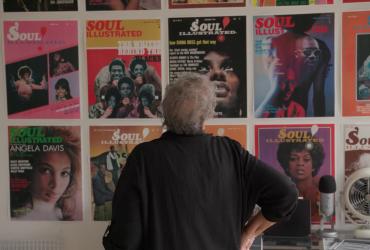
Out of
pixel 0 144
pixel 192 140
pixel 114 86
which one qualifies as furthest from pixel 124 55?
pixel 192 140

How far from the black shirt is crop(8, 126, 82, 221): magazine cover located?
1223 millimetres

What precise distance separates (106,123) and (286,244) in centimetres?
126

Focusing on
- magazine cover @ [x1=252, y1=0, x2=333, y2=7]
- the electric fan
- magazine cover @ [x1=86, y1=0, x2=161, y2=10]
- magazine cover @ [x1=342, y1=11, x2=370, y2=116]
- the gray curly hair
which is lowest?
the electric fan

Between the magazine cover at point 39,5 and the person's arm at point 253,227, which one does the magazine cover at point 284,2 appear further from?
the person's arm at point 253,227

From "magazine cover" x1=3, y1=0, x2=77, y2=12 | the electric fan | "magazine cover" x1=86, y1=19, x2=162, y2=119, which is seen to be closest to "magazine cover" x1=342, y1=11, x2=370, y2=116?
the electric fan

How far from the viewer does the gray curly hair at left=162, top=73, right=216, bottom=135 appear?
1.80 meters

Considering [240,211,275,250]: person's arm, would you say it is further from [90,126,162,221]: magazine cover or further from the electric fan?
[90,126,162,221]: magazine cover

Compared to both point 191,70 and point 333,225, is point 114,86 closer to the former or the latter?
point 191,70

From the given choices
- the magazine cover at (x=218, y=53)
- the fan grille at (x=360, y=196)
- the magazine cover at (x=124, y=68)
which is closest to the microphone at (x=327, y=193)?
the fan grille at (x=360, y=196)

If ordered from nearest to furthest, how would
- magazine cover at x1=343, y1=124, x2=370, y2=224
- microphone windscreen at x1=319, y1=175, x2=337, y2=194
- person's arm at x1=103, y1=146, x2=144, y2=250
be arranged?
person's arm at x1=103, y1=146, x2=144, y2=250 → microphone windscreen at x1=319, y1=175, x2=337, y2=194 → magazine cover at x1=343, y1=124, x2=370, y2=224

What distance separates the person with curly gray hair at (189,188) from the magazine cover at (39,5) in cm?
135

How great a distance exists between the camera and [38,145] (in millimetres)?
2973

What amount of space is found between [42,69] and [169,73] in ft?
2.57

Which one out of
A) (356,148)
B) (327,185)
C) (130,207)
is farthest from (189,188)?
(356,148)
